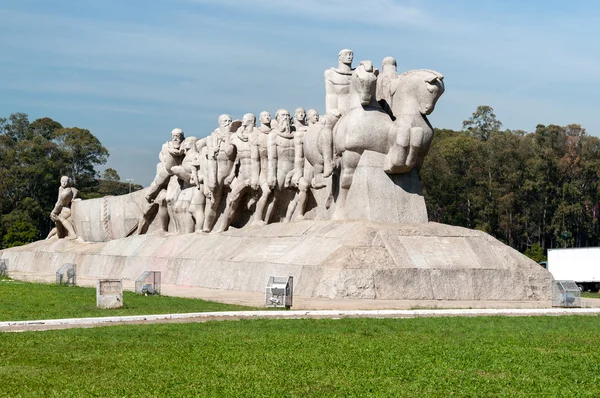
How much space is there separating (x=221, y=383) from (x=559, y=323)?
6.45 metres

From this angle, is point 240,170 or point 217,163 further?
point 217,163

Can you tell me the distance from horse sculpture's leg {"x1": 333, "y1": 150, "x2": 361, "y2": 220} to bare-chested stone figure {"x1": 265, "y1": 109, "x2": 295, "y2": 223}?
392 centimetres

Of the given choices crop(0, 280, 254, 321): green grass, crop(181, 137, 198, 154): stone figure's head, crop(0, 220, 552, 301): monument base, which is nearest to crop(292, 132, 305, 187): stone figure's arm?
crop(0, 220, 552, 301): monument base

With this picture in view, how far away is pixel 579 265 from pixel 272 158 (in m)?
10.5

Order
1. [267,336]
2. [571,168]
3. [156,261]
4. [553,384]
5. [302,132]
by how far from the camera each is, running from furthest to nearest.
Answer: [571,168]
[156,261]
[302,132]
[267,336]
[553,384]

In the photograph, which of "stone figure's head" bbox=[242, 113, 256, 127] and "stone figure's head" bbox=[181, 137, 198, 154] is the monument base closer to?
"stone figure's head" bbox=[242, 113, 256, 127]

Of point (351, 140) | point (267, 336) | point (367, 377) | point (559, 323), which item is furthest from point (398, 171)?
point (367, 377)

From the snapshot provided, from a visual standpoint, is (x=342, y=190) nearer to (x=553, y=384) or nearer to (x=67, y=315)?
(x=67, y=315)

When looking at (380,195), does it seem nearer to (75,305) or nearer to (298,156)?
(298,156)

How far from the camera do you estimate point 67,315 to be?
47.8 ft

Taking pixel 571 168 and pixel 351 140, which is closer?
pixel 351 140

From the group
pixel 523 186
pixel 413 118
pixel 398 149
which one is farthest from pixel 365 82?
pixel 523 186

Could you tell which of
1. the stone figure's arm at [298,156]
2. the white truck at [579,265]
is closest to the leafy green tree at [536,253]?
the white truck at [579,265]

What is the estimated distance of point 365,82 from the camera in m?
20.4
